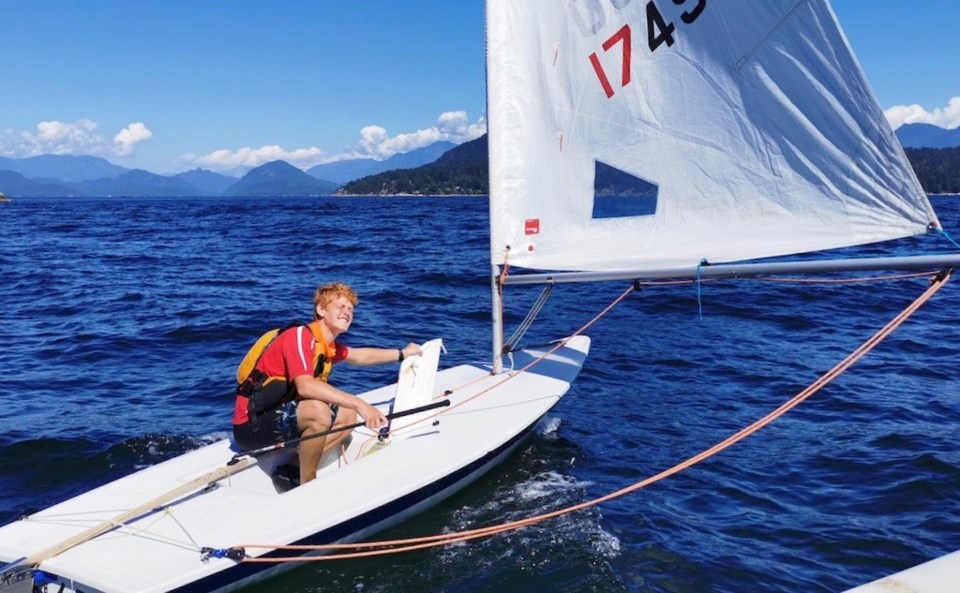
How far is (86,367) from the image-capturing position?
10.4m

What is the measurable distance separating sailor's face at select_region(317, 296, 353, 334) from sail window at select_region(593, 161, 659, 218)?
244 centimetres

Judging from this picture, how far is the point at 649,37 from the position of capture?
18.9 ft

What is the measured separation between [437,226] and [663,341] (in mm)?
30072

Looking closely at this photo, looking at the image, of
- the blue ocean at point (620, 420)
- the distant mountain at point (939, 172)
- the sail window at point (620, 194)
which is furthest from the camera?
the distant mountain at point (939, 172)

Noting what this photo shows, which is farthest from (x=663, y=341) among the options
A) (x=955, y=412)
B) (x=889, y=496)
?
(x=889, y=496)

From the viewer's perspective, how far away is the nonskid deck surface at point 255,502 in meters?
4.20

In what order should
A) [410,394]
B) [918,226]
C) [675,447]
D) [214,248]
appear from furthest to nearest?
1. [214,248]
2. [675,447]
3. [410,394]
4. [918,226]

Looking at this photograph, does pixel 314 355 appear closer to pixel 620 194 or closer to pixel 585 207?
pixel 585 207

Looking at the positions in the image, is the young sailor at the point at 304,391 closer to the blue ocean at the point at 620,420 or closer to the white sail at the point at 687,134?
the blue ocean at the point at 620,420

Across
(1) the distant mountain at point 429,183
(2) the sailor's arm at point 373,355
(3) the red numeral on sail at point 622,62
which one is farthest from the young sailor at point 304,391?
(1) the distant mountain at point 429,183

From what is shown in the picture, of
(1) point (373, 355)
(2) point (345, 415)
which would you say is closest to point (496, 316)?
(1) point (373, 355)

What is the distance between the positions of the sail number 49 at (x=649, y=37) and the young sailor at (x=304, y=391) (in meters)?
2.81

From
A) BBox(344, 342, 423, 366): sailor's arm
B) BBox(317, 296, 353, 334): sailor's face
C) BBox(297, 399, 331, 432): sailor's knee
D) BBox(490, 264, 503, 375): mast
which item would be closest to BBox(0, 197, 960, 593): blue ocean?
BBox(490, 264, 503, 375): mast

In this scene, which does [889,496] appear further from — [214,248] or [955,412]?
[214,248]
